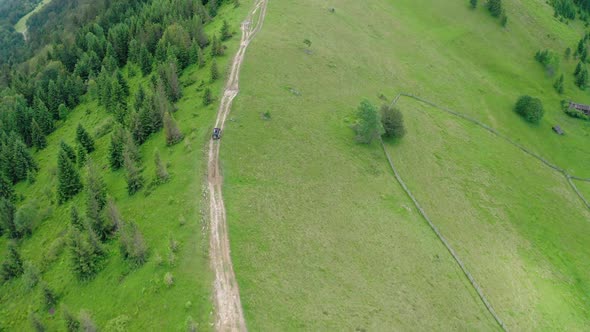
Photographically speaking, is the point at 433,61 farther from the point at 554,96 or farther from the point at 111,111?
the point at 111,111

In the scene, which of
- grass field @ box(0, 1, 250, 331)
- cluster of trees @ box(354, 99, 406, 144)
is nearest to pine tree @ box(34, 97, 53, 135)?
grass field @ box(0, 1, 250, 331)

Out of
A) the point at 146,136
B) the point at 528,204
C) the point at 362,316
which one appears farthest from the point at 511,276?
the point at 146,136

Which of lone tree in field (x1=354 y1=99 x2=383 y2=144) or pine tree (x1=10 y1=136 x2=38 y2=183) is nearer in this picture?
lone tree in field (x1=354 y1=99 x2=383 y2=144)

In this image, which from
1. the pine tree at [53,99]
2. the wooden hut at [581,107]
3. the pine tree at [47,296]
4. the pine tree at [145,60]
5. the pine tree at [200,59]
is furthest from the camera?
the wooden hut at [581,107]

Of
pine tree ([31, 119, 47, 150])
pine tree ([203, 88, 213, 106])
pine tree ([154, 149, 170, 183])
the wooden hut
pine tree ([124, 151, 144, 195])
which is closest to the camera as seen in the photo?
pine tree ([154, 149, 170, 183])

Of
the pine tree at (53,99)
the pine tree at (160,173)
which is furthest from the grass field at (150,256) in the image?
the pine tree at (53,99)

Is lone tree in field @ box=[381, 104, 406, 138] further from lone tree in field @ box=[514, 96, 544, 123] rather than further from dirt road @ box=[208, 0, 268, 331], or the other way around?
lone tree in field @ box=[514, 96, 544, 123]

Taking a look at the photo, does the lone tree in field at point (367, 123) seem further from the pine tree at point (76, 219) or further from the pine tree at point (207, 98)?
the pine tree at point (76, 219)
